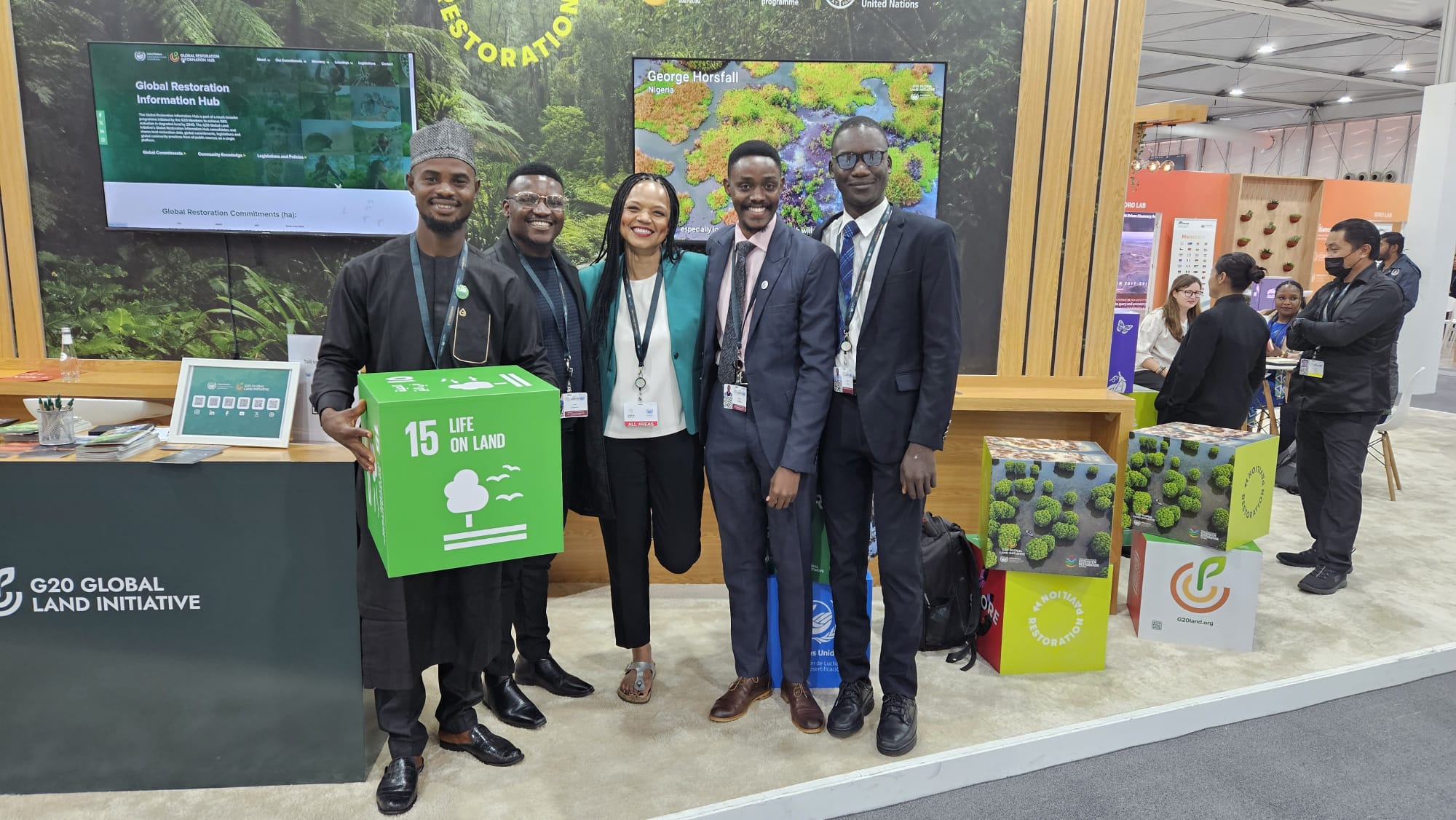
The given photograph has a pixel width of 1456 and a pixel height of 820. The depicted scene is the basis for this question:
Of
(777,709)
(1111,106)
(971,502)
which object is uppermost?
(1111,106)

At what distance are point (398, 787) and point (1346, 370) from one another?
4225 mm

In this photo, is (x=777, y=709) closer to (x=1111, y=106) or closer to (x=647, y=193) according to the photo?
(x=647, y=193)

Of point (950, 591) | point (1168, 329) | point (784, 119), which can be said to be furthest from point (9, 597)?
point (1168, 329)

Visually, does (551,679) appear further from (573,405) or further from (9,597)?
(9,597)

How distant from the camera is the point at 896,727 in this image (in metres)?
2.47

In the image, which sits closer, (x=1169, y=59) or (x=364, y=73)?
(x=364, y=73)

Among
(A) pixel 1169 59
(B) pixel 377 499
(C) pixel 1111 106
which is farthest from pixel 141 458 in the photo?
(A) pixel 1169 59

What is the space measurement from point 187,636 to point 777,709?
5.60 ft

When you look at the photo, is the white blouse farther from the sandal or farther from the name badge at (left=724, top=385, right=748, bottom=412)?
the sandal

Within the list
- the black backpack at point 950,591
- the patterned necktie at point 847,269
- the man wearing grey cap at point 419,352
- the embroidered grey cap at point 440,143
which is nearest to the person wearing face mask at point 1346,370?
the black backpack at point 950,591

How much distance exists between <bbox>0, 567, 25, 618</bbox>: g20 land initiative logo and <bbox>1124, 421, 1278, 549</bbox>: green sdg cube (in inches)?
143

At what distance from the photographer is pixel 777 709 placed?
2.72 meters

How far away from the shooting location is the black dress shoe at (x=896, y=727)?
244 cm

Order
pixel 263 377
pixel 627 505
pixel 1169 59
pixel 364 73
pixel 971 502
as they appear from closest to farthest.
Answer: pixel 263 377 < pixel 627 505 < pixel 364 73 < pixel 971 502 < pixel 1169 59
